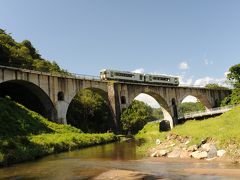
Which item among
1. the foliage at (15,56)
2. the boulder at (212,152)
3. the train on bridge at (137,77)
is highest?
the foliage at (15,56)

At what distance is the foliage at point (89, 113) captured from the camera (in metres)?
70.1

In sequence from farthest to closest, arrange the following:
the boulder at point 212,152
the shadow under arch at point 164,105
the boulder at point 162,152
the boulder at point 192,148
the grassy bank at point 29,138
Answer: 1. the shadow under arch at point 164,105
2. the grassy bank at point 29,138
3. the boulder at point 162,152
4. the boulder at point 192,148
5. the boulder at point 212,152

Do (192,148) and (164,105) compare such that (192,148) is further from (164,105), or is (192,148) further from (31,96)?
(164,105)

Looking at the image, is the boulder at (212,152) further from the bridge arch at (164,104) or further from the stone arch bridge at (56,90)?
the bridge arch at (164,104)

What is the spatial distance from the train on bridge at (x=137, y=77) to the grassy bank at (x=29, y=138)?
18412 millimetres

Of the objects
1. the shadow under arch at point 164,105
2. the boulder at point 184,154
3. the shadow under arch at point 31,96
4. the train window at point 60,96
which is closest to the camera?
the boulder at point 184,154

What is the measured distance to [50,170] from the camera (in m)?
17.5

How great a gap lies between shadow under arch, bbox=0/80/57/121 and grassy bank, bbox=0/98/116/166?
6924 millimetres

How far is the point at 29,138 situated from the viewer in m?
28.8

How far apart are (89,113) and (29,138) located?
4542 cm

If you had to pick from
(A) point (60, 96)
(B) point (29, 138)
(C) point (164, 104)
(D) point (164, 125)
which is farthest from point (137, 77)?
(B) point (29, 138)

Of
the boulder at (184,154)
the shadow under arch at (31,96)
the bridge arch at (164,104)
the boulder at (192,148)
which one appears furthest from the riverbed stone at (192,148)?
the bridge arch at (164,104)

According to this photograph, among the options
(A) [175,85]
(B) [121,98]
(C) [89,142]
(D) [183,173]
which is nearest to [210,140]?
(D) [183,173]

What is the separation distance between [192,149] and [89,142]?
20.2 meters
